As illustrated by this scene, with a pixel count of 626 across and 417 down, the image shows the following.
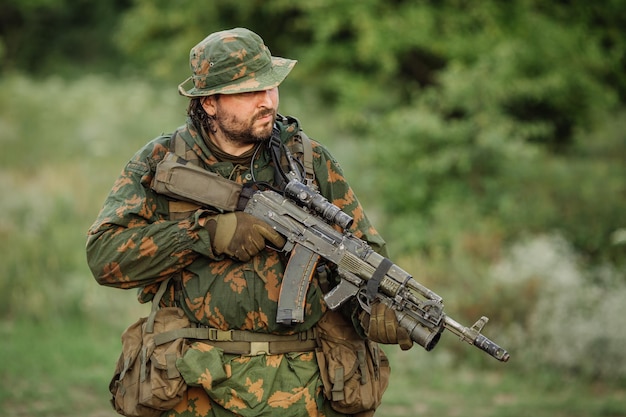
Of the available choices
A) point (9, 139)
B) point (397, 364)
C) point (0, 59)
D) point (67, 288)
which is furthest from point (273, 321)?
point (0, 59)

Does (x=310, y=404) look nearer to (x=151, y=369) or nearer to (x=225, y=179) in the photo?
(x=151, y=369)

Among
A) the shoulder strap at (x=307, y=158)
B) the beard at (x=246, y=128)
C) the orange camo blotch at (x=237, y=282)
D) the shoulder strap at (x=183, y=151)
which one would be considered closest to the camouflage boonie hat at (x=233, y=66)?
the beard at (x=246, y=128)

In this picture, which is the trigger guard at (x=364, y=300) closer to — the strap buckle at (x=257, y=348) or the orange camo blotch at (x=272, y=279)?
the orange camo blotch at (x=272, y=279)

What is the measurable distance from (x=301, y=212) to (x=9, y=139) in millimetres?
9068

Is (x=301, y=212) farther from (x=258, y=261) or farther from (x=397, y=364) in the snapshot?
(x=397, y=364)

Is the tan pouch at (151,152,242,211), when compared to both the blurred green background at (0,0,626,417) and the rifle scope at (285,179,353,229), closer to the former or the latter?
the rifle scope at (285,179,353,229)

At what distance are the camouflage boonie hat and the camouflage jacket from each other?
0.28 m


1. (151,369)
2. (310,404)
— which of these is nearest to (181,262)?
(151,369)

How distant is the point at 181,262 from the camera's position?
339 centimetres

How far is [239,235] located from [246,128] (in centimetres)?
43

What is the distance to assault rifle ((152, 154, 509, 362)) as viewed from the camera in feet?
11.0

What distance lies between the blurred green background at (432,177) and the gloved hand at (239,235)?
10.8 feet

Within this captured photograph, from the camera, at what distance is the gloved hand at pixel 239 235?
11.0 ft

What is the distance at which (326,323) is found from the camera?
3.61 metres
